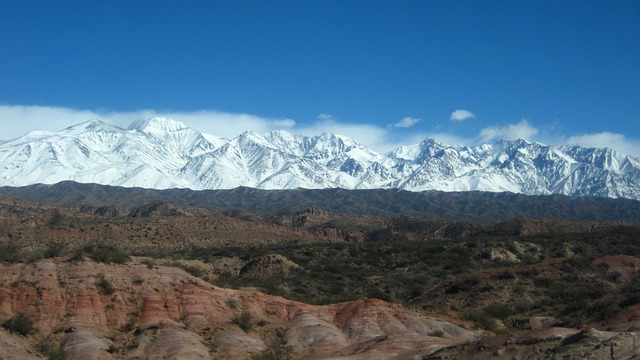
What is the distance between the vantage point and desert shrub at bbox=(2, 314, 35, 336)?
28656mm

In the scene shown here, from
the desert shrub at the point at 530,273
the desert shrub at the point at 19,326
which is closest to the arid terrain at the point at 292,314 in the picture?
the desert shrub at the point at 19,326

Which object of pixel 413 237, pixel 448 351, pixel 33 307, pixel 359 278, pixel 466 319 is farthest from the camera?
pixel 413 237

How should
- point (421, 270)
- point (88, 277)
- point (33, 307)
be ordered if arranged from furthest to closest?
point (421, 270) → point (88, 277) → point (33, 307)

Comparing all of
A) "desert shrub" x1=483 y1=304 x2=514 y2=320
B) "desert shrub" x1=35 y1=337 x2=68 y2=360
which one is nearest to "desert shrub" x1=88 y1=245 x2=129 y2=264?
"desert shrub" x1=35 y1=337 x2=68 y2=360

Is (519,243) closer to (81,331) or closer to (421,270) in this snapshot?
(421,270)

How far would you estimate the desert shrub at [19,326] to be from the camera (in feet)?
94.0

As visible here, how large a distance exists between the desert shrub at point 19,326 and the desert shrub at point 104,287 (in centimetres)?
395

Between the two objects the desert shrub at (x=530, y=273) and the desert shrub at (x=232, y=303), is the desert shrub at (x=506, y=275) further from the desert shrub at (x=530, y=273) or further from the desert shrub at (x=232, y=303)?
the desert shrub at (x=232, y=303)

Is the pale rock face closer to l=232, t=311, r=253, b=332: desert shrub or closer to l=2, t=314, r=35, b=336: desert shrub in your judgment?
l=232, t=311, r=253, b=332: desert shrub

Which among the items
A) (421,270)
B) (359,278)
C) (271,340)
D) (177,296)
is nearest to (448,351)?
(271,340)

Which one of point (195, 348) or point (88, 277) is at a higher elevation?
point (88, 277)

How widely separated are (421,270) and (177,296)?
38.5 meters

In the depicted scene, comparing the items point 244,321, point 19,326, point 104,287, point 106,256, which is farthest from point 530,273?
point 19,326

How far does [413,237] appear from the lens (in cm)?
13025
